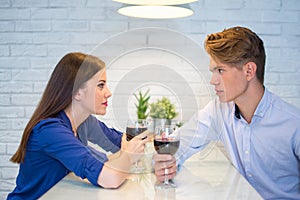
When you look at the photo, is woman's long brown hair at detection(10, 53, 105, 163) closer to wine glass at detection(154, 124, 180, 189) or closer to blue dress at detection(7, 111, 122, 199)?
blue dress at detection(7, 111, 122, 199)

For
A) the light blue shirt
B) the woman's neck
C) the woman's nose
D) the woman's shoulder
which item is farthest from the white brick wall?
the woman's nose

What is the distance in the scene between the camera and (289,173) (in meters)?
1.64

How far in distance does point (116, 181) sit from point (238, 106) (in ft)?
2.28

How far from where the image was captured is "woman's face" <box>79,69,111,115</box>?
49.8 inches

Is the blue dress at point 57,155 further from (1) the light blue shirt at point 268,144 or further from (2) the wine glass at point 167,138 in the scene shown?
(1) the light blue shirt at point 268,144

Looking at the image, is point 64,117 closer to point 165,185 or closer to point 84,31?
point 165,185

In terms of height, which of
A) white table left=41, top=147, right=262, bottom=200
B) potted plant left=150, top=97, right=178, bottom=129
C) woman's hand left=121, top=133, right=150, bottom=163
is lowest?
white table left=41, top=147, right=262, bottom=200

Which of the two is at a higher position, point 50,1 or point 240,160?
point 50,1

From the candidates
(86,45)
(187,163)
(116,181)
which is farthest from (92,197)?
(86,45)

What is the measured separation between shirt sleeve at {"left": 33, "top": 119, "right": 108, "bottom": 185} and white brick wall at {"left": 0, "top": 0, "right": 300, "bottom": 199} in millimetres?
1097

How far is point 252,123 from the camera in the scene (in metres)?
1.66

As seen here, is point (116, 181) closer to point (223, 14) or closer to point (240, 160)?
point (240, 160)

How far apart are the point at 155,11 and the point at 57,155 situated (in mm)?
598

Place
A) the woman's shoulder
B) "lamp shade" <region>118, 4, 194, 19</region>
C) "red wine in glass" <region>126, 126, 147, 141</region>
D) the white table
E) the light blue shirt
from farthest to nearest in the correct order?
the light blue shirt < "lamp shade" <region>118, 4, 194, 19</region> < the woman's shoulder < "red wine in glass" <region>126, 126, 147, 141</region> < the white table
